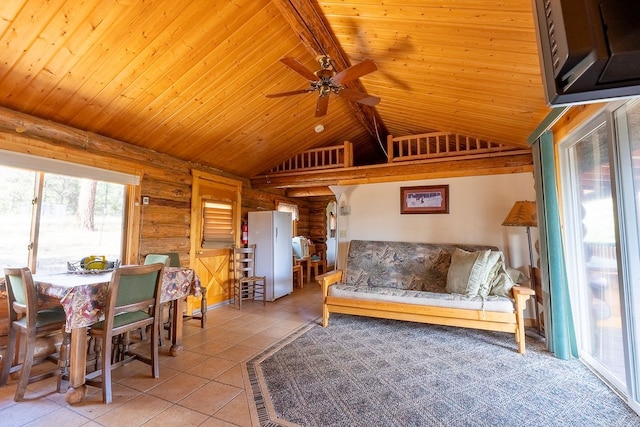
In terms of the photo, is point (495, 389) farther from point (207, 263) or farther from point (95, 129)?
point (95, 129)

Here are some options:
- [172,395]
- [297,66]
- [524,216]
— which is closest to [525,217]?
[524,216]

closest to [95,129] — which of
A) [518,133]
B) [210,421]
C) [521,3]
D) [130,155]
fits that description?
[130,155]

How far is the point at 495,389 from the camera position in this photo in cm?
217

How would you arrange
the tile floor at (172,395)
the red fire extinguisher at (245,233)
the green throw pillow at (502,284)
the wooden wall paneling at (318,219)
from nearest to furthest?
the tile floor at (172,395) → the green throw pillow at (502,284) → the red fire extinguisher at (245,233) → the wooden wall paneling at (318,219)

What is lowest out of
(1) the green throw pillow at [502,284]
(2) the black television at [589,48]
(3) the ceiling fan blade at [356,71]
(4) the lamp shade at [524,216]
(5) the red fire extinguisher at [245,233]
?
(1) the green throw pillow at [502,284]

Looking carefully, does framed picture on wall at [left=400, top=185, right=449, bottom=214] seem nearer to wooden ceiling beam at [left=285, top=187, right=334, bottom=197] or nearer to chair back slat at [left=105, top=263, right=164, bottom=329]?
wooden ceiling beam at [left=285, top=187, right=334, bottom=197]

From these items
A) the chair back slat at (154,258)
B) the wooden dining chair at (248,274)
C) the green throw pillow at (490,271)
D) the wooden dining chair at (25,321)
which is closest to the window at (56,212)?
the chair back slat at (154,258)

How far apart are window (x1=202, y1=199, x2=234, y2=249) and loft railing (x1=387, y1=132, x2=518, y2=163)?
2903 millimetres

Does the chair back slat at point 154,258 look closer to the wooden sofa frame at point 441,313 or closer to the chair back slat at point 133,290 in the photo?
the chair back slat at point 133,290

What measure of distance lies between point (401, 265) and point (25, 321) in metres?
3.83

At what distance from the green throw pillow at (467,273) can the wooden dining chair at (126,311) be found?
308 centimetres

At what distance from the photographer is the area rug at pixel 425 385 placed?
1855 millimetres

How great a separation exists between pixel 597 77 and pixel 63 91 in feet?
11.9

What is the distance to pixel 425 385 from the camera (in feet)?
7.34
